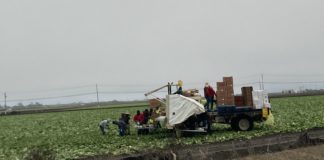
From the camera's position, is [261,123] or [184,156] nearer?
[184,156]

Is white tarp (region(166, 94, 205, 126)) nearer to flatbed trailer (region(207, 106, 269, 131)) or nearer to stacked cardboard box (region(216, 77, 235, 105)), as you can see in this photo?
flatbed trailer (region(207, 106, 269, 131))

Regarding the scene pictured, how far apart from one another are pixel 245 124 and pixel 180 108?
12.4 ft

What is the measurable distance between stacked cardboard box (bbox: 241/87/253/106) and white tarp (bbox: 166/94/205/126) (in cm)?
295

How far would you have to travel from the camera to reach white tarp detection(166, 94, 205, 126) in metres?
20.6

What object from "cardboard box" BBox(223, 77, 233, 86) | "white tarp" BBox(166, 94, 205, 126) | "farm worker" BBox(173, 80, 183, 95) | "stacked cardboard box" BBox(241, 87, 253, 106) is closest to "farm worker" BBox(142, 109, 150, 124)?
"farm worker" BBox(173, 80, 183, 95)

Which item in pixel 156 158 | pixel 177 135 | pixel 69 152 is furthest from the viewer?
pixel 177 135

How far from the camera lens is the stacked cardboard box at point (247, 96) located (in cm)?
2206

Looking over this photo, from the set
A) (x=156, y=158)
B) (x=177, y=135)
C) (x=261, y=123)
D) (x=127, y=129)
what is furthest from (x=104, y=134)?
(x=156, y=158)

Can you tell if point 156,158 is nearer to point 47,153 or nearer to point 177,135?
point 47,153

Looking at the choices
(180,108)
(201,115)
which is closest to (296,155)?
(180,108)

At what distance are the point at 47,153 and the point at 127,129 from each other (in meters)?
10.9

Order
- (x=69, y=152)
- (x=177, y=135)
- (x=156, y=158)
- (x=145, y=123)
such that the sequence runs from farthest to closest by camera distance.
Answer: (x=145, y=123) < (x=177, y=135) < (x=69, y=152) < (x=156, y=158)

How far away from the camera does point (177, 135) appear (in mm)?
20859

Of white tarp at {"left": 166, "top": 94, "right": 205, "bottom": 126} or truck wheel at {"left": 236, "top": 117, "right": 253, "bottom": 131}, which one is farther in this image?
truck wheel at {"left": 236, "top": 117, "right": 253, "bottom": 131}
